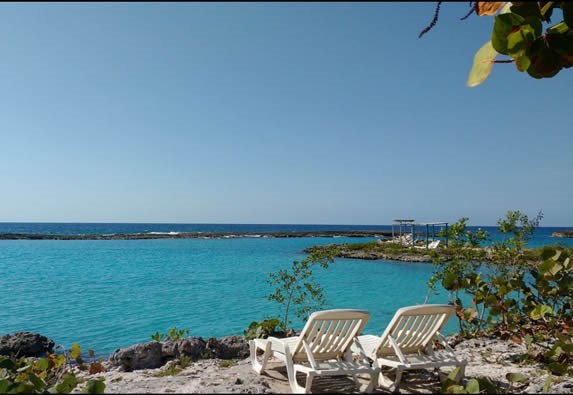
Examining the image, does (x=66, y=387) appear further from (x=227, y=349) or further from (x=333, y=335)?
(x=227, y=349)

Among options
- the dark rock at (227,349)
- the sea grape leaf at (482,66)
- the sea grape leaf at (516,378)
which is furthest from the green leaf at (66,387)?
the sea grape leaf at (516,378)

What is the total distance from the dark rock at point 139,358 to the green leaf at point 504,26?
254 inches

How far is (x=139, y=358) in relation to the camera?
6.58m

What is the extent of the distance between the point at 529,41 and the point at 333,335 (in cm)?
332

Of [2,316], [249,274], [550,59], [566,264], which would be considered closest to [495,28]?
[550,59]

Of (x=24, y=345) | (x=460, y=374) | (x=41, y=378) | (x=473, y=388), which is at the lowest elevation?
(x=24, y=345)

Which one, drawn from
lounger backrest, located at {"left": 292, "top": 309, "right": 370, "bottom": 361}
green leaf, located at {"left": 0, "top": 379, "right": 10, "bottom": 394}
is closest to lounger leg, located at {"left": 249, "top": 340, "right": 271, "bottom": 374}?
lounger backrest, located at {"left": 292, "top": 309, "right": 370, "bottom": 361}

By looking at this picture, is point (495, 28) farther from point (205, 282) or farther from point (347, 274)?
point (347, 274)

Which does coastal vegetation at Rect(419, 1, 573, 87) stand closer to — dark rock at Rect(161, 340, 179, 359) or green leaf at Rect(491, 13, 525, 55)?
green leaf at Rect(491, 13, 525, 55)

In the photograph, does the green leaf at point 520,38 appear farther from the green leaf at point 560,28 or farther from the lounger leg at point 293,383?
the lounger leg at point 293,383

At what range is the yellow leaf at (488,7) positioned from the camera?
2212mm

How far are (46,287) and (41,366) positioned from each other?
13.5 m

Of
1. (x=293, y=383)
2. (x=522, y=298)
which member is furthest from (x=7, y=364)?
(x=522, y=298)

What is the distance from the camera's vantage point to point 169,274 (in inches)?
834
